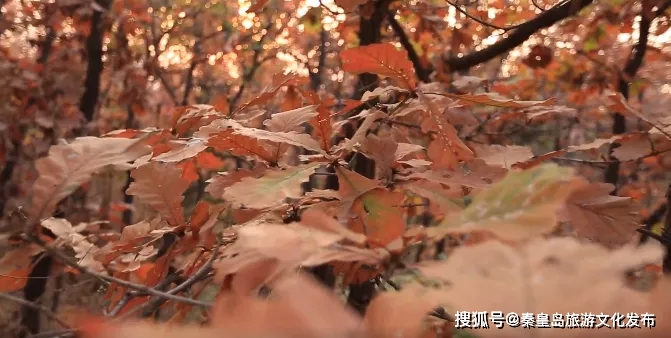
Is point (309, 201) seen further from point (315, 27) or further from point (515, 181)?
point (315, 27)

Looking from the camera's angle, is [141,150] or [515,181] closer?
[515,181]

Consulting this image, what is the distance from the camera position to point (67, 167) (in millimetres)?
377

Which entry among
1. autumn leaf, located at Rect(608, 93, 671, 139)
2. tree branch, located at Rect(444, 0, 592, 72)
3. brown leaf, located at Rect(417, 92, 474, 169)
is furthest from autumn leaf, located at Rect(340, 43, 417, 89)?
tree branch, located at Rect(444, 0, 592, 72)

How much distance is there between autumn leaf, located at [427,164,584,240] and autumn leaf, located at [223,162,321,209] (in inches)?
6.0

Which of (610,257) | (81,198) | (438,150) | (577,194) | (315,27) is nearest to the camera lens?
(610,257)

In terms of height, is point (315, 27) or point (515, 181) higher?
point (315, 27)

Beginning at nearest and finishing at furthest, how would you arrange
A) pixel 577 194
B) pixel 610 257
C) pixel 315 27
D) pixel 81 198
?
1. pixel 610 257
2. pixel 577 194
3. pixel 315 27
4. pixel 81 198

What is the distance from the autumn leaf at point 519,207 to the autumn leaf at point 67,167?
0.26 metres

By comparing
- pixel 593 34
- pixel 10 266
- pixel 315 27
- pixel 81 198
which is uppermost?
pixel 593 34

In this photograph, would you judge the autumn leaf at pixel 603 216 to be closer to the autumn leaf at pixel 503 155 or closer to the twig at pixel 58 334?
Result: the autumn leaf at pixel 503 155

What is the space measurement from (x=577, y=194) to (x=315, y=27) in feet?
4.42

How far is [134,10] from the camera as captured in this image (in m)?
2.16

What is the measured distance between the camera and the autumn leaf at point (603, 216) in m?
0.40

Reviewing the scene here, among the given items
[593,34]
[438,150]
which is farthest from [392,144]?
[593,34]
